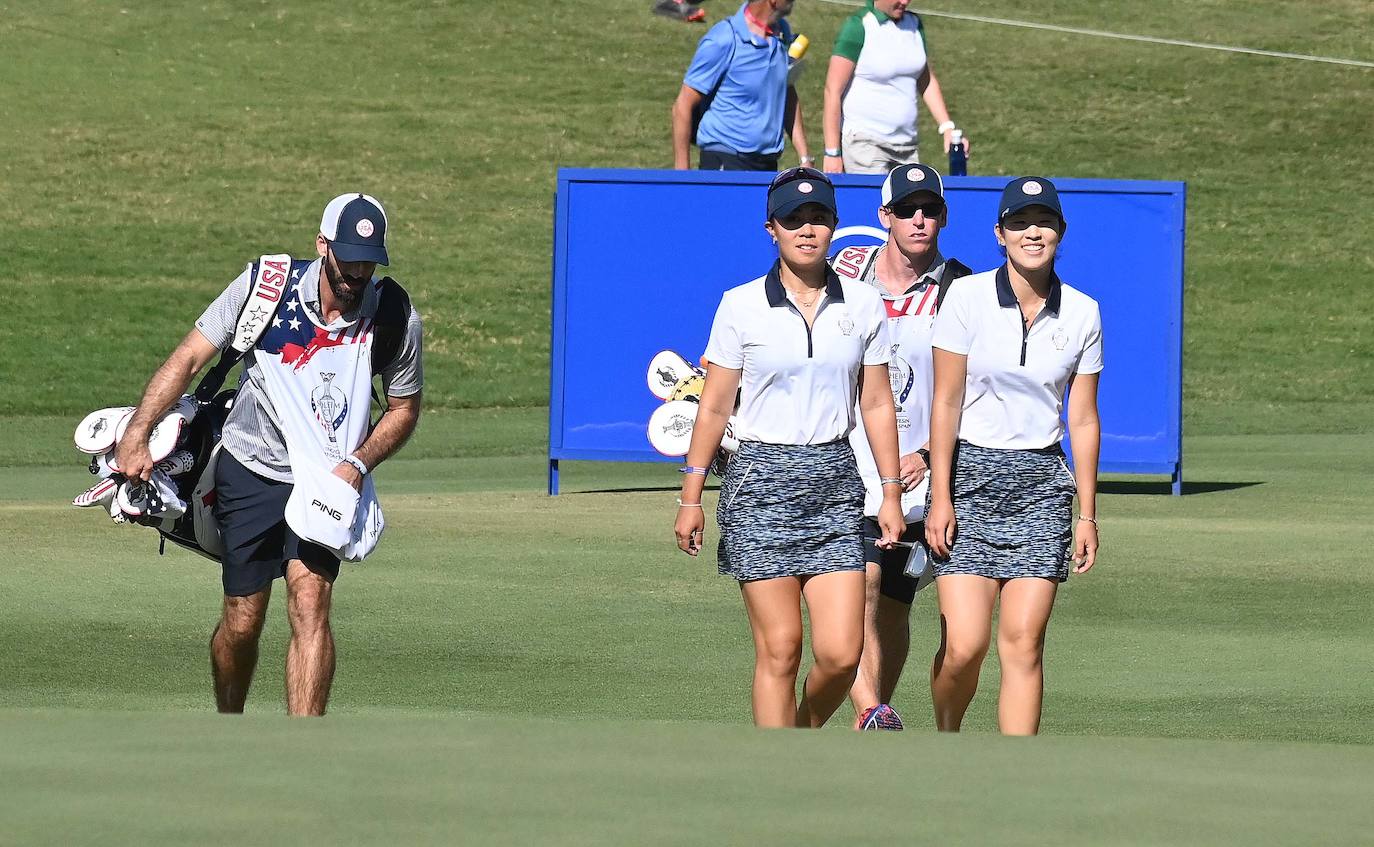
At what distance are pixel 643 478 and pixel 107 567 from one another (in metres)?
5.95

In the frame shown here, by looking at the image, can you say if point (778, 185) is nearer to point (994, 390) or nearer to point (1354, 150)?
point (994, 390)

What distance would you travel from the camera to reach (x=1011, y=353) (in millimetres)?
7043

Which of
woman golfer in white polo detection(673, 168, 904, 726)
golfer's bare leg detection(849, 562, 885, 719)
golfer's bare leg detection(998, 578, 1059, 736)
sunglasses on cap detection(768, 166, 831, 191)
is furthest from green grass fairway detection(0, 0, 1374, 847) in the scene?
sunglasses on cap detection(768, 166, 831, 191)

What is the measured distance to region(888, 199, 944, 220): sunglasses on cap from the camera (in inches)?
309

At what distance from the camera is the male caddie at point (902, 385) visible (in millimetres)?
7871

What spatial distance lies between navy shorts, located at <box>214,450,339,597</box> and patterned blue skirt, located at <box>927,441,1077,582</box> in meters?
1.98

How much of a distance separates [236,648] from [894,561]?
82.7 inches

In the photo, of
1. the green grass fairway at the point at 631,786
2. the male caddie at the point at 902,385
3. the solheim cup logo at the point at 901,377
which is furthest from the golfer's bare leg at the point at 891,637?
the green grass fairway at the point at 631,786

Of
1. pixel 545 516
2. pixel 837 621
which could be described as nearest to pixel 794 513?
pixel 837 621

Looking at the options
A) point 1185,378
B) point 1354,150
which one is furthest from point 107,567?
point 1354,150

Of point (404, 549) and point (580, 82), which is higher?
point (580, 82)

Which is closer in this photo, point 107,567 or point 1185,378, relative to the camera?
point 107,567

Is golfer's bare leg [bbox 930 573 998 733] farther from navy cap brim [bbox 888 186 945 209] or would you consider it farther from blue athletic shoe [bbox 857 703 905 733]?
navy cap brim [bbox 888 186 945 209]

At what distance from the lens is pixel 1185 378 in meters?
25.2
